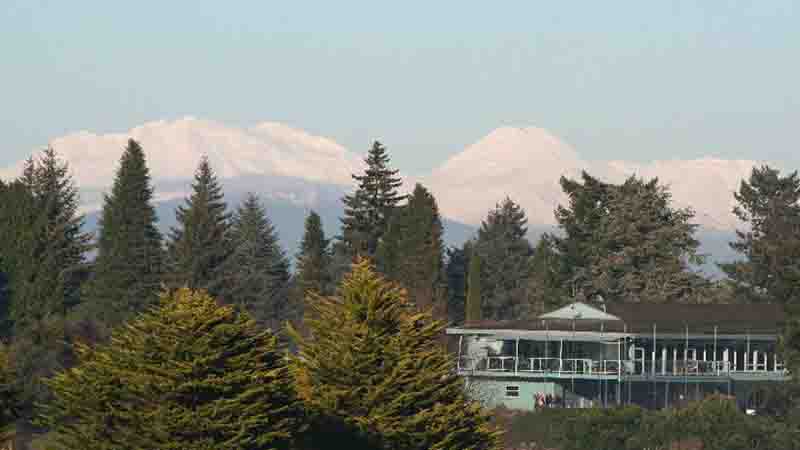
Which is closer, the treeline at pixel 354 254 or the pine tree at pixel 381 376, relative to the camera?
the pine tree at pixel 381 376

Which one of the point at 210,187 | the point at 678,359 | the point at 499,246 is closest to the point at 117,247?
the point at 210,187

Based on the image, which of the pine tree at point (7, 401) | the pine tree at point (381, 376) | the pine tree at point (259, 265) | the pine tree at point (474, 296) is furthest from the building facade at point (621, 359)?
the pine tree at point (7, 401)

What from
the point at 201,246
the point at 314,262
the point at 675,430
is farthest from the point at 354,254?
the point at 675,430

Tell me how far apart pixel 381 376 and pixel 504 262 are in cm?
10475

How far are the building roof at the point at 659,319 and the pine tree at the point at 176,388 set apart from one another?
5566 centimetres

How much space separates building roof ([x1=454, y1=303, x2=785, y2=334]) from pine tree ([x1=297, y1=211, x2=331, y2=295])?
22354 mm

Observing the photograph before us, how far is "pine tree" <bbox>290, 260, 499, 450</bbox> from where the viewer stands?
37406 millimetres

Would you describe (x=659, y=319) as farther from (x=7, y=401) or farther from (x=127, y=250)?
(x=7, y=401)

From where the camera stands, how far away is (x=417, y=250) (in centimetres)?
10369

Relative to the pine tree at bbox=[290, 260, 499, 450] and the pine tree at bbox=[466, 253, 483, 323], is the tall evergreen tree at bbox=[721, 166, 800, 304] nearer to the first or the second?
the pine tree at bbox=[466, 253, 483, 323]

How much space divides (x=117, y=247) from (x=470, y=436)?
6220 centimetres

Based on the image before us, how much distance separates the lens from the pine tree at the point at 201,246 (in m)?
103

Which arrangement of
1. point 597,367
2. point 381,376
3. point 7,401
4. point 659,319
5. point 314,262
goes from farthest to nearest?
point 314,262 → point 659,319 → point 597,367 → point 381,376 → point 7,401

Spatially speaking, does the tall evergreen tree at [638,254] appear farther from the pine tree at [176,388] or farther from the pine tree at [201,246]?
the pine tree at [176,388]
